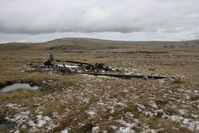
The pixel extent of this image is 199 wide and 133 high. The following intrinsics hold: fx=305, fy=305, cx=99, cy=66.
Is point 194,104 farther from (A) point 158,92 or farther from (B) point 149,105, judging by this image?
(A) point 158,92

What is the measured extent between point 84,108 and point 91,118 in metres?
2.60

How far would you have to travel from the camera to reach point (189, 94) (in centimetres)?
2677

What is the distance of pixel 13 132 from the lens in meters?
19.3

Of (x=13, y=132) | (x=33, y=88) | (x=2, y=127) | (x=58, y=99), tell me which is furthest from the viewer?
(x=33, y=88)

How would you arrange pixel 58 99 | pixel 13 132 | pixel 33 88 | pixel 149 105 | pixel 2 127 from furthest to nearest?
pixel 33 88 → pixel 58 99 → pixel 149 105 → pixel 2 127 → pixel 13 132

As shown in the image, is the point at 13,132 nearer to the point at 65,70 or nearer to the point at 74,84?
the point at 74,84

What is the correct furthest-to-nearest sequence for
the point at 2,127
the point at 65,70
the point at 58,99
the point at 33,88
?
the point at 65,70 < the point at 33,88 < the point at 58,99 < the point at 2,127

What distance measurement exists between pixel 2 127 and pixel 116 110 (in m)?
7.91

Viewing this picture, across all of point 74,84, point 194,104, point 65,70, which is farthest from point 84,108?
point 65,70

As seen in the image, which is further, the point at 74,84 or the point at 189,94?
the point at 74,84

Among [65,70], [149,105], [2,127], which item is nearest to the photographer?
[2,127]

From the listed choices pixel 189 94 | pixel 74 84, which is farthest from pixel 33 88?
pixel 189 94

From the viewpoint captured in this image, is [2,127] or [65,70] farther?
[65,70]

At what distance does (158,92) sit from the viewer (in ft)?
92.6
